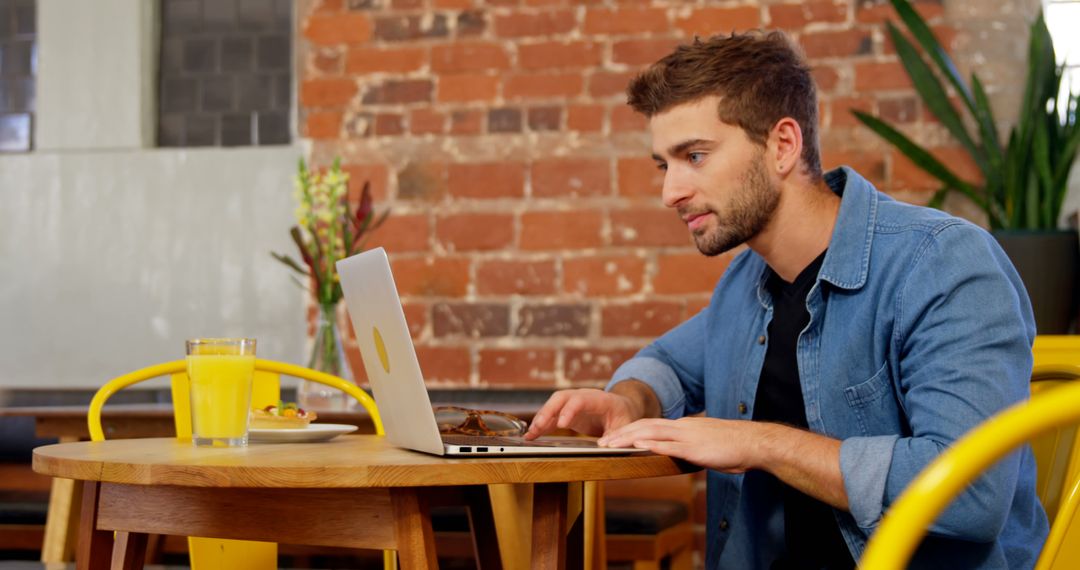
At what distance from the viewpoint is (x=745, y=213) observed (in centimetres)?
174

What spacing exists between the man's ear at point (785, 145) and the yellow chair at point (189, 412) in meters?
0.85

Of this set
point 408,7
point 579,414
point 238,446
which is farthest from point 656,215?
point 238,446

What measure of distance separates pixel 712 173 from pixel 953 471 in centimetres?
111

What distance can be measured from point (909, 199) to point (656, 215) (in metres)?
0.66

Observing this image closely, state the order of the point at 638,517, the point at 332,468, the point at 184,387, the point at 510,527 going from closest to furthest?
the point at 332,468, the point at 510,527, the point at 184,387, the point at 638,517

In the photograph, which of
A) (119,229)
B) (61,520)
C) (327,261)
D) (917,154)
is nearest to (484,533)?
(327,261)

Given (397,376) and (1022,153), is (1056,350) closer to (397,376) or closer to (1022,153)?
(397,376)

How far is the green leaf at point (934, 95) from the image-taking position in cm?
303

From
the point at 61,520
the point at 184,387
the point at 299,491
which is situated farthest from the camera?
A: the point at 61,520

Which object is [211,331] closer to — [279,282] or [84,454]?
[279,282]

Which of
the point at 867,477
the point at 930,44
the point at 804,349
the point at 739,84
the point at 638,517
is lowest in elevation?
the point at 638,517

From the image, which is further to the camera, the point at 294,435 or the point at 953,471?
the point at 294,435

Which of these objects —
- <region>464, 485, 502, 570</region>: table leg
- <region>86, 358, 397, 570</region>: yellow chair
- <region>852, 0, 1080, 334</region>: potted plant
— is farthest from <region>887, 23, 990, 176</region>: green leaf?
<region>464, 485, 502, 570</region>: table leg

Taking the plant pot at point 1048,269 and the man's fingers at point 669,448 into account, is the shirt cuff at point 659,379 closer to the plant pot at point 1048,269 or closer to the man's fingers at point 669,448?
the man's fingers at point 669,448
